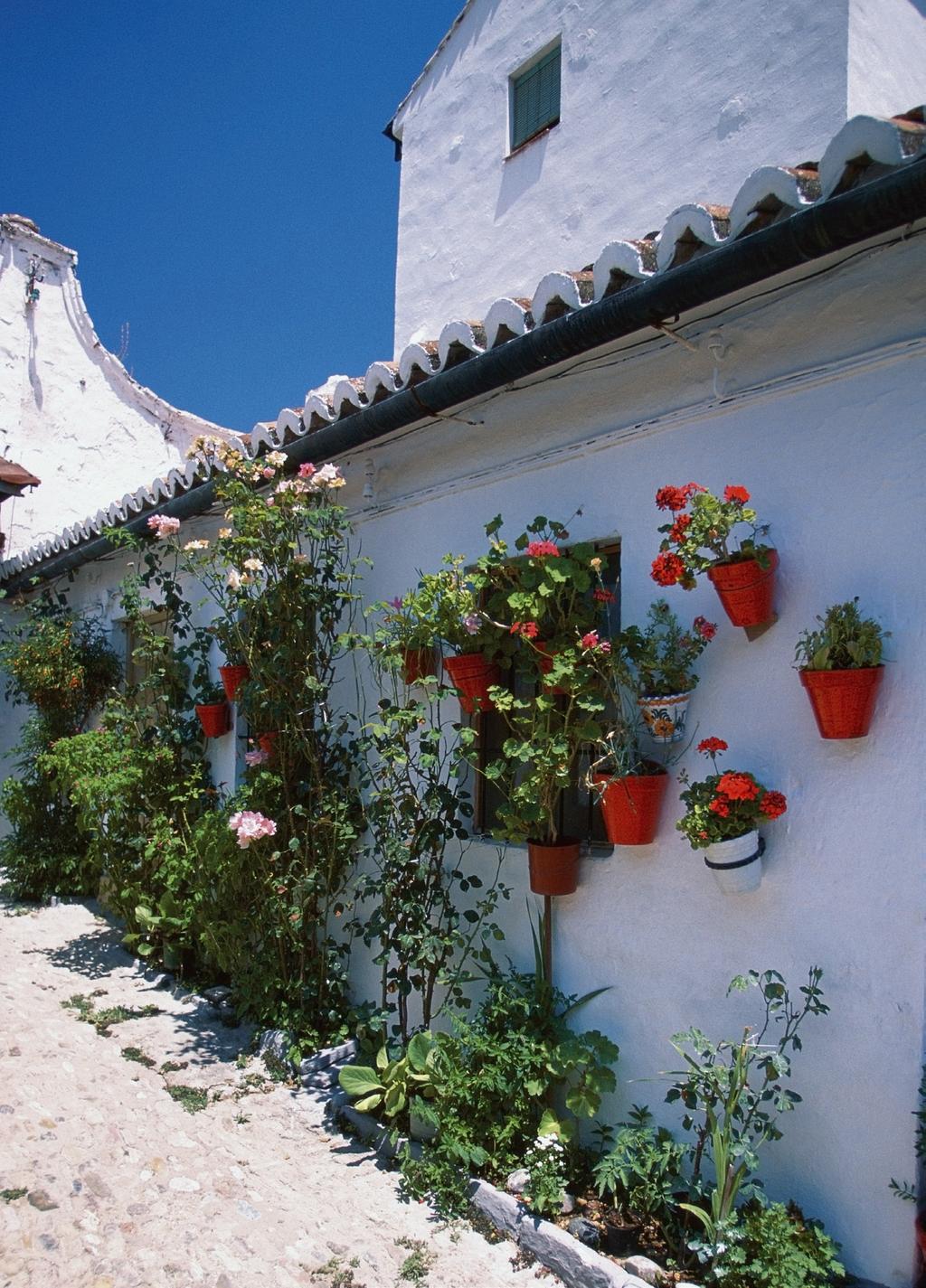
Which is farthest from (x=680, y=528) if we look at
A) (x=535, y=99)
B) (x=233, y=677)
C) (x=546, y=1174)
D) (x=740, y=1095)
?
(x=535, y=99)

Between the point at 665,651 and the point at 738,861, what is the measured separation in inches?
34.4

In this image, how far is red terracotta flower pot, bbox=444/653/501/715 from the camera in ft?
13.9

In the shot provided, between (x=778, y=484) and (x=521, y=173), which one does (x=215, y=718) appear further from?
(x=521, y=173)

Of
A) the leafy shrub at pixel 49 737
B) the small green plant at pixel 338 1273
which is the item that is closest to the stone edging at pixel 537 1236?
the small green plant at pixel 338 1273

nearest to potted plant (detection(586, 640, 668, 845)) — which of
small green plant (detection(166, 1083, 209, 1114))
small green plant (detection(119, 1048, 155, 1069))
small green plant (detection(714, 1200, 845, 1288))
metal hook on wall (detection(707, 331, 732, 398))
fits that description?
metal hook on wall (detection(707, 331, 732, 398))

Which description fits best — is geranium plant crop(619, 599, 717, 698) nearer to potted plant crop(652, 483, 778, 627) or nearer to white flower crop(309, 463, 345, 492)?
potted plant crop(652, 483, 778, 627)

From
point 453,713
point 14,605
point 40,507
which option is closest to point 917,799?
point 453,713

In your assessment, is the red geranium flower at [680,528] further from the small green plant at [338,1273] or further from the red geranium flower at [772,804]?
the small green plant at [338,1273]

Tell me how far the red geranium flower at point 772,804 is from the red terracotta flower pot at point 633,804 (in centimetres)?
49

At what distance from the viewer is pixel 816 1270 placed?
2732 millimetres

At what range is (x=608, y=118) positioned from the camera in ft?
20.5

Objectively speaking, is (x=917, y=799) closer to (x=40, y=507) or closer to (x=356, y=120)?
(x=356, y=120)

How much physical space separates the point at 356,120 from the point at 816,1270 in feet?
29.7

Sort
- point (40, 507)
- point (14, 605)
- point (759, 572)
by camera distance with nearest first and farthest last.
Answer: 1. point (759, 572)
2. point (14, 605)
3. point (40, 507)
